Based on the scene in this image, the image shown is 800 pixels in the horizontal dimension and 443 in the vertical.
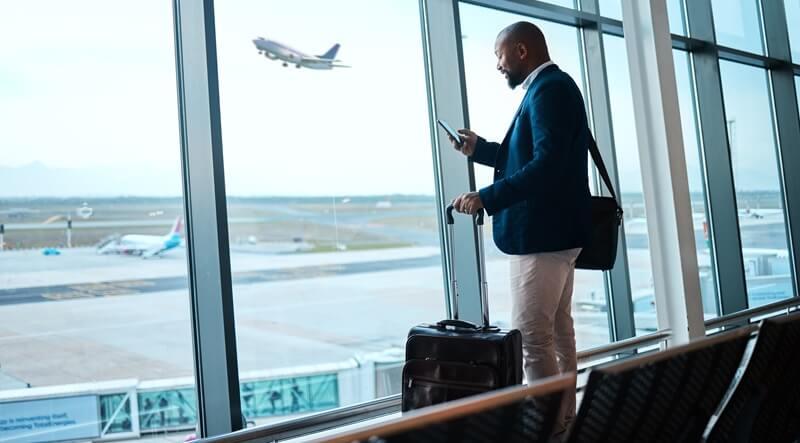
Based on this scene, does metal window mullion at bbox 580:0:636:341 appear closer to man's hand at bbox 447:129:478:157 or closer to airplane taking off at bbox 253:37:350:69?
airplane taking off at bbox 253:37:350:69

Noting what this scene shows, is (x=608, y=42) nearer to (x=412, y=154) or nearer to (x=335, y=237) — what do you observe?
(x=412, y=154)

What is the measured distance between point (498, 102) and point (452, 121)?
1.56ft

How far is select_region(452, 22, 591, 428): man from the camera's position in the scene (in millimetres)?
2303

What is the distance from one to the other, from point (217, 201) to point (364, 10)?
69.8 inches

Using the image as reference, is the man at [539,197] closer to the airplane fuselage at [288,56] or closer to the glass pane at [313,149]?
Result: the glass pane at [313,149]

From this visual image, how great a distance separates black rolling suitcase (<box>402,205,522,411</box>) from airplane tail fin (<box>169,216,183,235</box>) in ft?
3.42

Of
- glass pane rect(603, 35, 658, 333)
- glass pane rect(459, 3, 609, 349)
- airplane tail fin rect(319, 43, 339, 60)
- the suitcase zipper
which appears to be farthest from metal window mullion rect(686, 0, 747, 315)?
the suitcase zipper

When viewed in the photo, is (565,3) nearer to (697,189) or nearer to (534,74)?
(534,74)

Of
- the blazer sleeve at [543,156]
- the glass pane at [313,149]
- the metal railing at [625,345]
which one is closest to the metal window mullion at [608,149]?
the metal railing at [625,345]

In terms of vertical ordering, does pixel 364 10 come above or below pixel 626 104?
above

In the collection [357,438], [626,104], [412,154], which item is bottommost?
[357,438]

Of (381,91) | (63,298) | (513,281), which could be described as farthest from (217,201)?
(381,91)

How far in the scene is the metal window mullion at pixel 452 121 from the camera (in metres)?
3.50

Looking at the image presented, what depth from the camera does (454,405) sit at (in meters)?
0.83
